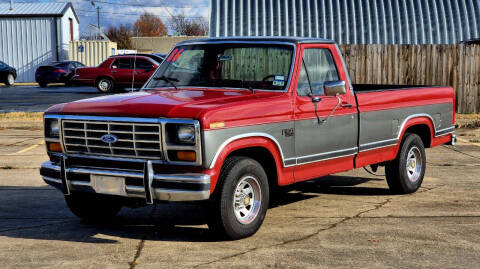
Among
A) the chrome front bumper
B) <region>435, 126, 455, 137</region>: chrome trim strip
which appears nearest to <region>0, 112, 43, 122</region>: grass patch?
<region>435, 126, 455, 137</region>: chrome trim strip

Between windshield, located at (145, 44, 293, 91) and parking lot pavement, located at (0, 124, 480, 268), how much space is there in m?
1.43

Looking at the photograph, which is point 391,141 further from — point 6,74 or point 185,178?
point 6,74

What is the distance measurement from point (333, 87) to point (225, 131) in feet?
5.13

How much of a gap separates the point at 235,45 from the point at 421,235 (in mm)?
2741

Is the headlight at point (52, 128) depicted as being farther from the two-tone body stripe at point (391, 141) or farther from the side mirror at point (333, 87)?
the two-tone body stripe at point (391, 141)

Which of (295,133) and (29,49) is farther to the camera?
(29,49)

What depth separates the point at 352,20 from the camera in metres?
24.0

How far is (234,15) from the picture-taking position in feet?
76.1

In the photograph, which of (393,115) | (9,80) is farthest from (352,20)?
(9,80)

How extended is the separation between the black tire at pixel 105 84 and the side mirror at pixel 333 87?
23.3 m

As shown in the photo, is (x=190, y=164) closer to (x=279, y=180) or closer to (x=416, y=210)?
(x=279, y=180)

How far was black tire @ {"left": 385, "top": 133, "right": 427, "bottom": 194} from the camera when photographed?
8.59m

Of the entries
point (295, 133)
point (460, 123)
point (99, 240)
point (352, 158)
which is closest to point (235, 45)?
point (295, 133)

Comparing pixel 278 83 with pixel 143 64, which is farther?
pixel 143 64
